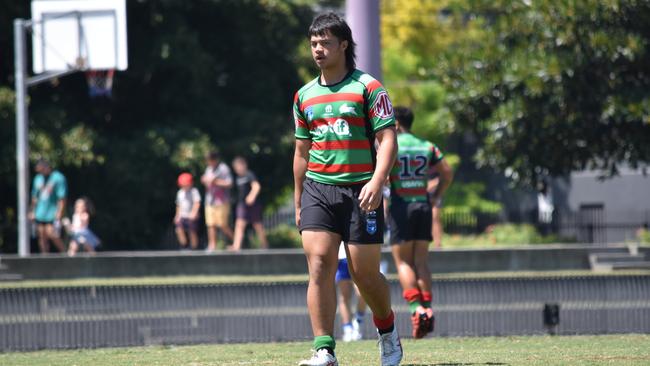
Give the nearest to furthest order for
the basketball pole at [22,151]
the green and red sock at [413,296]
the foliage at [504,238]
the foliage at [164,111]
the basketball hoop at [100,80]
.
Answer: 1. the green and red sock at [413,296]
2. the basketball pole at [22,151]
3. the basketball hoop at [100,80]
4. the foliage at [164,111]
5. the foliage at [504,238]

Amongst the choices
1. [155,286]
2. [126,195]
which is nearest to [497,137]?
[126,195]

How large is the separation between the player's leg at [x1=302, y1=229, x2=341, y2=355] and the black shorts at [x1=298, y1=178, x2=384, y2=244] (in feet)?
0.19

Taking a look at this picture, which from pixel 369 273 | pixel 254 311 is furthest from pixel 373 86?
pixel 254 311

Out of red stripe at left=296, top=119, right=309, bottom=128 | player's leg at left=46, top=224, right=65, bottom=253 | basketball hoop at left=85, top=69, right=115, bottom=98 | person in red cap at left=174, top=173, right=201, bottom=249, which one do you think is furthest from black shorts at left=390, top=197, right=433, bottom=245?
basketball hoop at left=85, top=69, right=115, bottom=98

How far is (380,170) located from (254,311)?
223 inches

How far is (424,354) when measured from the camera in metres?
9.39

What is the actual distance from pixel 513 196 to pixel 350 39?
3815 centimetres

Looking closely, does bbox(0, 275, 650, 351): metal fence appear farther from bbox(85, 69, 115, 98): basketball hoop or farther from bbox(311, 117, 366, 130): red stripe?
bbox(85, 69, 115, 98): basketball hoop

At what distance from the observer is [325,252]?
25.1 ft

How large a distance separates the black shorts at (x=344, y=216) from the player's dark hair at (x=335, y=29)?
2.61 ft

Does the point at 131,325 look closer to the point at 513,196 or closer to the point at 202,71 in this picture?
the point at 202,71

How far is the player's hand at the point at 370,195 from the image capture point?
24.3 ft

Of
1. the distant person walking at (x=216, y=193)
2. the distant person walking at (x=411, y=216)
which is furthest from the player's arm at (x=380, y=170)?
the distant person walking at (x=216, y=193)

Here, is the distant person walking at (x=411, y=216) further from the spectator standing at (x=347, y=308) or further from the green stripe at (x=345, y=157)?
the green stripe at (x=345, y=157)
